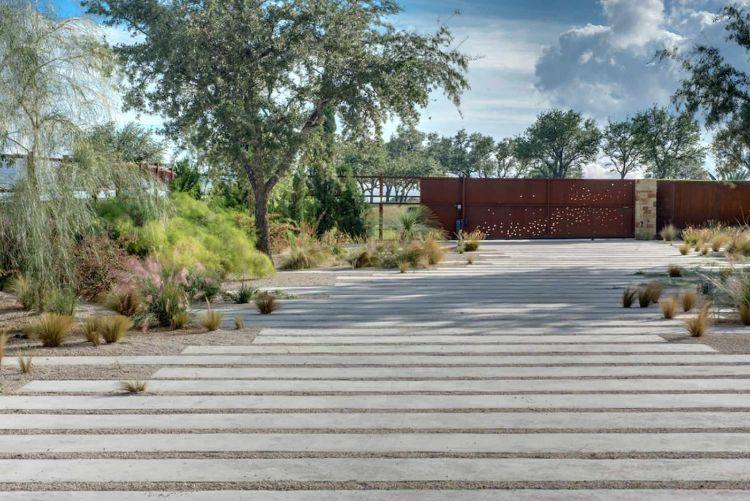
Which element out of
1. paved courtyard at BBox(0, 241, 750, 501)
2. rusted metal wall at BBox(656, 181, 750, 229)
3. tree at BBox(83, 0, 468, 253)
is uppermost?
tree at BBox(83, 0, 468, 253)

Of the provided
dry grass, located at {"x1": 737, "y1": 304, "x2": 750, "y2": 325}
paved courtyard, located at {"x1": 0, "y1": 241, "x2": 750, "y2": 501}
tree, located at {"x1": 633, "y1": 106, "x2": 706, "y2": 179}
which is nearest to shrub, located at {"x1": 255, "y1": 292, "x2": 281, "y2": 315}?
paved courtyard, located at {"x1": 0, "y1": 241, "x2": 750, "y2": 501}

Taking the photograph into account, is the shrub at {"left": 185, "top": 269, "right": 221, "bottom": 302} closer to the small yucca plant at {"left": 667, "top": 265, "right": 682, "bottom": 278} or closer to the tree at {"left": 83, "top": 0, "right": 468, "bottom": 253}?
the tree at {"left": 83, "top": 0, "right": 468, "bottom": 253}

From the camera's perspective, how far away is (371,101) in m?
12.4

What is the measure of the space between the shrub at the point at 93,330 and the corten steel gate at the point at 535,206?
1642cm

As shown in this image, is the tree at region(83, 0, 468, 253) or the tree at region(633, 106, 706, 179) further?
the tree at region(633, 106, 706, 179)

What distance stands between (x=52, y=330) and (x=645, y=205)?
2072 cm

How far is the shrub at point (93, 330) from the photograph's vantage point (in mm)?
5914

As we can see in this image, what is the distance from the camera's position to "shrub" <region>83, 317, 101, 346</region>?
5.91m

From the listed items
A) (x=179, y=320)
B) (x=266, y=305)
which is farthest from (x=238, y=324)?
(x=266, y=305)

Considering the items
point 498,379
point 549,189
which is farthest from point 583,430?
point 549,189

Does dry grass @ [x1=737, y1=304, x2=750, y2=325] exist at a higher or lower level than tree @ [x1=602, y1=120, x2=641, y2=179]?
lower

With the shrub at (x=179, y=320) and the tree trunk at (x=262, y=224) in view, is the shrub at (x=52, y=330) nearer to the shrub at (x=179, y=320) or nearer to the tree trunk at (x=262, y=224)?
the shrub at (x=179, y=320)

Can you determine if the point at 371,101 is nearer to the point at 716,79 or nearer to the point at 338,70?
the point at 338,70

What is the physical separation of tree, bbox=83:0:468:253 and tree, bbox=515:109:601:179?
3395 centimetres
